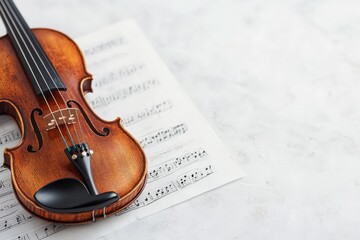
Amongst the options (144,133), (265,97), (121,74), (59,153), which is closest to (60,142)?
(59,153)

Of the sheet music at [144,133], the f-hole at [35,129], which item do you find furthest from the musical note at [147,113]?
the f-hole at [35,129]

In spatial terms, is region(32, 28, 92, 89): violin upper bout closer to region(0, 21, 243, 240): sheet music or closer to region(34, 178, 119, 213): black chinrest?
region(0, 21, 243, 240): sheet music

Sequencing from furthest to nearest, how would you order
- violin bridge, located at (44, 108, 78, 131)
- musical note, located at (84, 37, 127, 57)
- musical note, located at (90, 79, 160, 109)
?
1. musical note, located at (84, 37, 127, 57)
2. musical note, located at (90, 79, 160, 109)
3. violin bridge, located at (44, 108, 78, 131)

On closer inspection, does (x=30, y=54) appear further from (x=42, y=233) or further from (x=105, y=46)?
(x=42, y=233)

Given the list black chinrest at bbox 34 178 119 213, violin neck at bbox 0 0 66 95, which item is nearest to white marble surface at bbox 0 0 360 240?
black chinrest at bbox 34 178 119 213

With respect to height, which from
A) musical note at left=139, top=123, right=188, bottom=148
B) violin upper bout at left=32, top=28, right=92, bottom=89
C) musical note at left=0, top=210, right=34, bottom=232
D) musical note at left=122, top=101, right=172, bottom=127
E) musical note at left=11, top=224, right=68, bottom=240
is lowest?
musical note at left=11, top=224, right=68, bottom=240

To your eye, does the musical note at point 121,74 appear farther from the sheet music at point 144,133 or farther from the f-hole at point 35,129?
the f-hole at point 35,129
